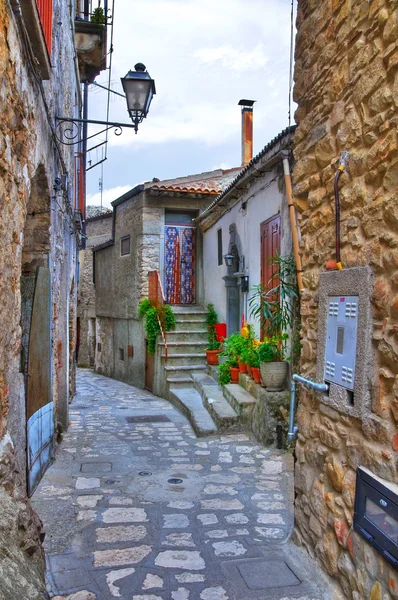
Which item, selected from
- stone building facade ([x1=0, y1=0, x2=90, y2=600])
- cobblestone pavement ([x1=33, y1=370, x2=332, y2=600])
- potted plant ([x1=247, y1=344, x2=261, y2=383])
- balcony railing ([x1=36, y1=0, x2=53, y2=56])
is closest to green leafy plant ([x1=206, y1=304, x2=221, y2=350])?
potted plant ([x1=247, y1=344, x2=261, y2=383])

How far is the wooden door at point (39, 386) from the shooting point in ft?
15.3

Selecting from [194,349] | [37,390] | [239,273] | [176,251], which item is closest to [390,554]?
[37,390]

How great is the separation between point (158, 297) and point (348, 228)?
9646 millimetres

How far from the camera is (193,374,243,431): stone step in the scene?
23.1 ft

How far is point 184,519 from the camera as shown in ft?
13.8

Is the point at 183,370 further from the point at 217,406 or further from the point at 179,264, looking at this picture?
the point at 179,264

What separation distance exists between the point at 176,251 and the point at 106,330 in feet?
14.2

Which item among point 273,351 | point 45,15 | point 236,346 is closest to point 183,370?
point 236,346

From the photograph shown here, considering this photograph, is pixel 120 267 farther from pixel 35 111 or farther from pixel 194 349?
pixel 35 111

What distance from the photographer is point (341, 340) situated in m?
Answer: 2.81

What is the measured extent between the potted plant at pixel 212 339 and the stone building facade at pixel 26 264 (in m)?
4.83

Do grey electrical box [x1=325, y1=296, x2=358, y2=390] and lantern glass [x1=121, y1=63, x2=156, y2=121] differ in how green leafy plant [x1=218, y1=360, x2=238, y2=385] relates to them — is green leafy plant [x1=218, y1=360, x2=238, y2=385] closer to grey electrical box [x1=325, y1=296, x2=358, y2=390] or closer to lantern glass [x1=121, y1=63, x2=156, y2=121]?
lantern glass [x1=121, y1=63, x2=156, y2=121]

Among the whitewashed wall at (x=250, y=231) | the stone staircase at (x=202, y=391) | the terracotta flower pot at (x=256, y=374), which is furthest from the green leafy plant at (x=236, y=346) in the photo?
the terracotta flower pot at (x=256, y=374)

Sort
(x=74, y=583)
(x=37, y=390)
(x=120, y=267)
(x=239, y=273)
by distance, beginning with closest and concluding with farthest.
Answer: (x=74, y=583)
(x=37, y=390)
(x=239, y=273)
(x=120, y=267)
